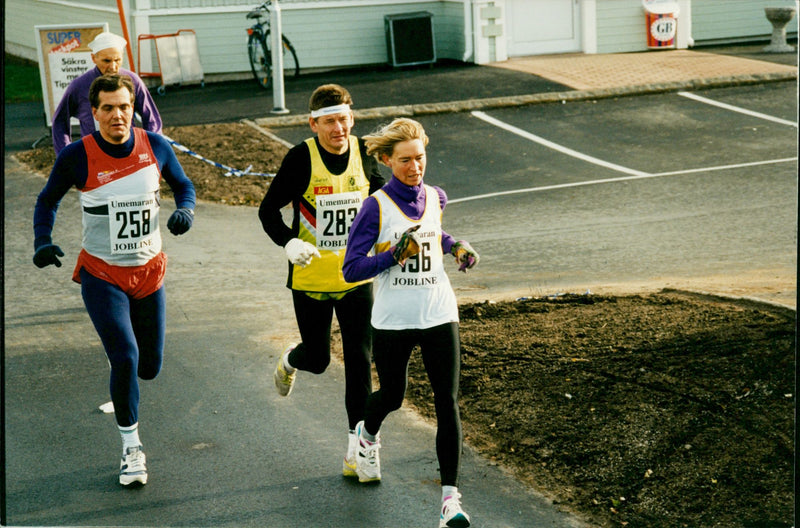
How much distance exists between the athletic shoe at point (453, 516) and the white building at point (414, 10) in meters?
16.2

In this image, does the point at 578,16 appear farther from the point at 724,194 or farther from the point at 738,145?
the point at 724,194

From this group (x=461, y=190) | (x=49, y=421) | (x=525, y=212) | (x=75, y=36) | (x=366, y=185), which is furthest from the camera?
(x=75, y=36)

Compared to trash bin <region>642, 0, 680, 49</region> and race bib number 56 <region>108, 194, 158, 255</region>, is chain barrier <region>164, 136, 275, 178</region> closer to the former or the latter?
race bib number 56 <region>108, 194, 158, 255</region>

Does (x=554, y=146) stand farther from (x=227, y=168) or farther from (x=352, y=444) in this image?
(x=352, y=444)

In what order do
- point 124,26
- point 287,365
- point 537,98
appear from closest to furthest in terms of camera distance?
point 287,365, point 537,98, point 124,26

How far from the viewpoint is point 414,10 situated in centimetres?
2145

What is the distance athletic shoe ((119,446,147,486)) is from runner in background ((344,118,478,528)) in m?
1.49

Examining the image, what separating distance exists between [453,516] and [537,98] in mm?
13485

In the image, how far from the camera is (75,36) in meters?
15.3

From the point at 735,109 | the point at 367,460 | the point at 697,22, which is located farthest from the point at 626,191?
the point at 697,22

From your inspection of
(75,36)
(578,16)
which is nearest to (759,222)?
(75,36)

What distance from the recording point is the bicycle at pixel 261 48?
63.7ft

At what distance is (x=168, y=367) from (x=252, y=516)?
2.55 meters

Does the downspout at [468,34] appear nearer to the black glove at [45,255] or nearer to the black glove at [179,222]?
the black glove at [179,222]
